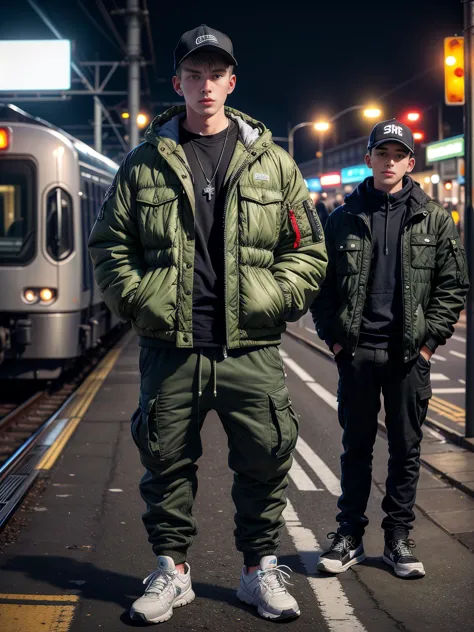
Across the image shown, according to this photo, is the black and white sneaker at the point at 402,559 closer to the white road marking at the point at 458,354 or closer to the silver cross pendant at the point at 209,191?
the silver cross pendant at the point at 209,191

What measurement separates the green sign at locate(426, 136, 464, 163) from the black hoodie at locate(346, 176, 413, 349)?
2981cm

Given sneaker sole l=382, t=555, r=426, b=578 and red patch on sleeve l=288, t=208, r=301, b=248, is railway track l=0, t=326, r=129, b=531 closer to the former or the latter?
sneaker sole l=382, t=555, r=426, b=578

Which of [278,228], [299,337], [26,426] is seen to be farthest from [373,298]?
[299,337]

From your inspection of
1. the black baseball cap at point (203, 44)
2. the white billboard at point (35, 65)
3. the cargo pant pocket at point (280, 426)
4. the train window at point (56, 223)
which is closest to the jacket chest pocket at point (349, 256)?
the cargo pant pocket at point (280, 426)

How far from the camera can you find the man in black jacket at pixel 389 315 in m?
4.71

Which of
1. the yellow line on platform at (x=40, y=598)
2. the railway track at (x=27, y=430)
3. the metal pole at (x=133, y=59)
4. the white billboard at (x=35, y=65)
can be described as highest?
the white billboard at (x=35, y=65)

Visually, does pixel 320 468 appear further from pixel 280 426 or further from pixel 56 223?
pixel 56 223

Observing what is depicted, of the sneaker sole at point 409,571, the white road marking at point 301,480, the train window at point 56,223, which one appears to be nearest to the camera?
the sneaker sole at point 409,571

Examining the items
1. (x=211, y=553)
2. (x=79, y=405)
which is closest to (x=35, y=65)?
(x=79, y=405)

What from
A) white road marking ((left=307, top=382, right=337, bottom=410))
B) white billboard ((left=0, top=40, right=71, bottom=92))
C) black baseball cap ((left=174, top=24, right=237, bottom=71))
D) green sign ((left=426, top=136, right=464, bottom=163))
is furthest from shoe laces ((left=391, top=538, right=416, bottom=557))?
green sign ((left=426, top=136, right=464, bottom=163))

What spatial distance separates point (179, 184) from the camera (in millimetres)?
3920

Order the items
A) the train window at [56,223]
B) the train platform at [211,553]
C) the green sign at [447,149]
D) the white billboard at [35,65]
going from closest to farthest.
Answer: the train platform at [211,553], the train window at [56,223], the white billboard at [35,65], the green sign at [447,149]

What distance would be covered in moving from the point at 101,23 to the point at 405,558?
23.4 metres

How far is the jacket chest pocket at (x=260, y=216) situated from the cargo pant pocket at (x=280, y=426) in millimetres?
586
